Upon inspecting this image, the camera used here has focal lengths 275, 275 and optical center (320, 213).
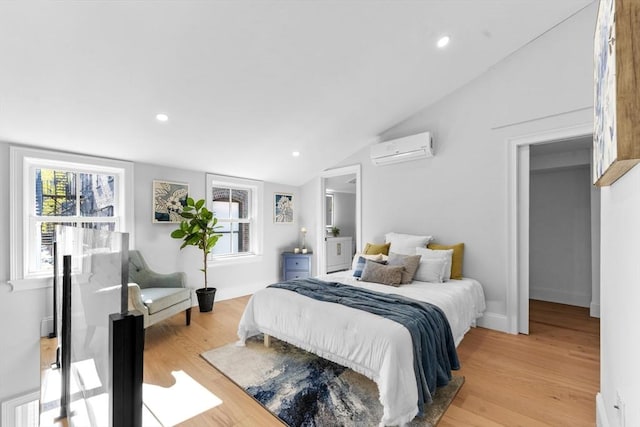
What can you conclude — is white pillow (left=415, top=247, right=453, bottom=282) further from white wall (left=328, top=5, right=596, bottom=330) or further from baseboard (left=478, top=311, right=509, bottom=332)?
baseboard (left=478, top=311, right=509, bottom=332)

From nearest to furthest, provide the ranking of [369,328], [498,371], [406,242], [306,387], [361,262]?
[369,328] < [306,387] < [498,371] < [361,262] < [406,242]

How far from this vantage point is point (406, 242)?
3.69 metres

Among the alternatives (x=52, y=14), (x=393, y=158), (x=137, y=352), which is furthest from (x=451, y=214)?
(x=52, y=14)

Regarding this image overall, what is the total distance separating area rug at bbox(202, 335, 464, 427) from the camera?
178 centimetres

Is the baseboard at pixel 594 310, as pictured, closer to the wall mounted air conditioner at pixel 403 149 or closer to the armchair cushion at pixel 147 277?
the wall mounted air conditioner at pixel 403 149

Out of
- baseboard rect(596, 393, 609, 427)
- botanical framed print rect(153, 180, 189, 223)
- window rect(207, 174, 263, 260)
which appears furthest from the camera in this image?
window rect(207, 174, 263, 260)

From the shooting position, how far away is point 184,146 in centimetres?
346

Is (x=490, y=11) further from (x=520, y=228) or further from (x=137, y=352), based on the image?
(x=137, y=352)

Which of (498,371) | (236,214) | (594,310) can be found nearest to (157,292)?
(236,214)

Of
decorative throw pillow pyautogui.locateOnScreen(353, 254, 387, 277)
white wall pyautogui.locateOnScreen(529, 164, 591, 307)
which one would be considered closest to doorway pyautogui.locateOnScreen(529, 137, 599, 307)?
white wall pyautogui.locateOnScreen(529, 164, 591, 307)

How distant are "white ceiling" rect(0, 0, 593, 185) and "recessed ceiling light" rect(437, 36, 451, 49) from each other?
0.06 m

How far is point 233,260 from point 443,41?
13.4ft

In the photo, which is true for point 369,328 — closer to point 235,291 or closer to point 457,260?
point 457,260

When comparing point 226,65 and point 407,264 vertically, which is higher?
point 226,65
